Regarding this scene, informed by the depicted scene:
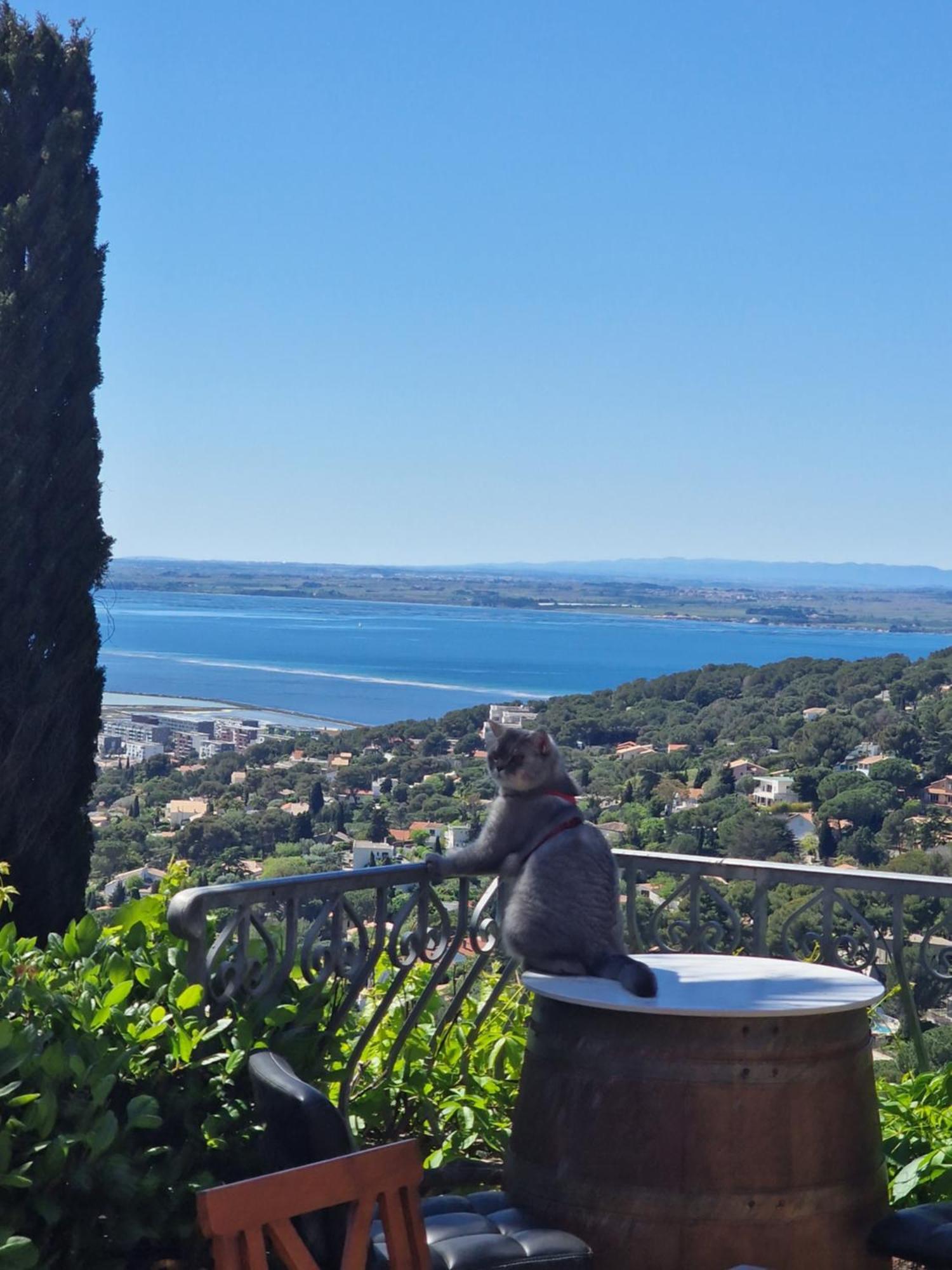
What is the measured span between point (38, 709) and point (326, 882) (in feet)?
13.6

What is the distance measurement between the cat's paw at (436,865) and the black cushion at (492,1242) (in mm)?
970

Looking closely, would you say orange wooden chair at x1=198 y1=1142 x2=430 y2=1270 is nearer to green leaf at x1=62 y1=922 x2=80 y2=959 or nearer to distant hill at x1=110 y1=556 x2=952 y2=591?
green leaf at x1=62 y1=922 x2=80 y2=959

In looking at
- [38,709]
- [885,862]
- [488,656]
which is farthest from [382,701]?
[885,862]

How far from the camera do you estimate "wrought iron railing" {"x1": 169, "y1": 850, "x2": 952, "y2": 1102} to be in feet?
11.0

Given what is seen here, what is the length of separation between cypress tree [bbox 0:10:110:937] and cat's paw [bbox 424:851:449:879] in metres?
4.11

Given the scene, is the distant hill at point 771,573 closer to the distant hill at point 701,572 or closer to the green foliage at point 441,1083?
the distant hill at point 701,572

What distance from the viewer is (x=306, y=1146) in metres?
2.16

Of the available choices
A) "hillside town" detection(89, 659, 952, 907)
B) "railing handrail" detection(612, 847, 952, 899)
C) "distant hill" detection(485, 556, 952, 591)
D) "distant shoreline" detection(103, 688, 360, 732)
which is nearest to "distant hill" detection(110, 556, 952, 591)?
"distant hill" detection(485, 556, 952, 591)

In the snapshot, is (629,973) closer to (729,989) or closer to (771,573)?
(729,989)

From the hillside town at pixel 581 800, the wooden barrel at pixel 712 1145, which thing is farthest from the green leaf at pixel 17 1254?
the hillside town at pixel 581 800

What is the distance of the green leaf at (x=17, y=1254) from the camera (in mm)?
2449

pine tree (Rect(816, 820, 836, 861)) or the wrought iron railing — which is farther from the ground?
the wrought iron railing

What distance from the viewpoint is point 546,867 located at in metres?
3.21

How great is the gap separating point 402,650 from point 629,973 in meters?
25.2
